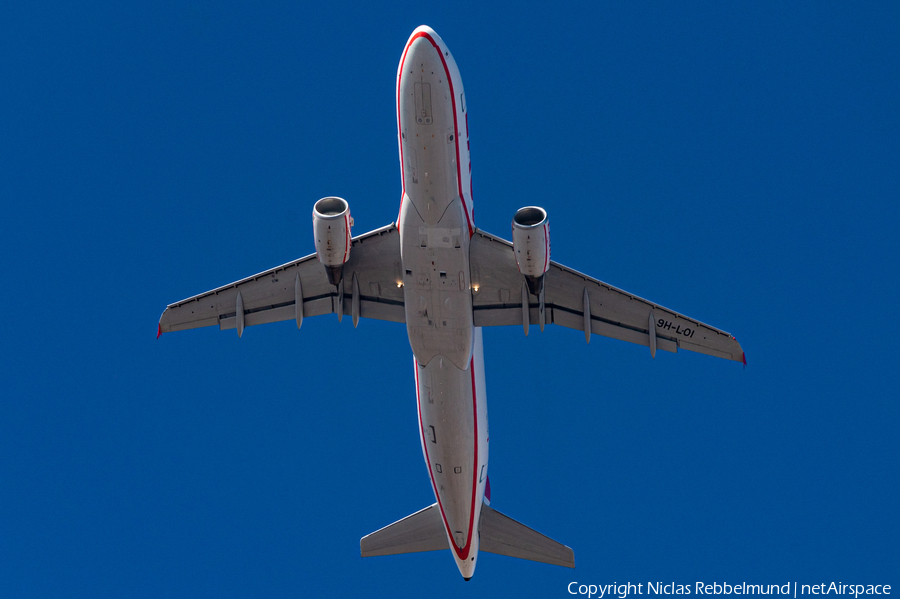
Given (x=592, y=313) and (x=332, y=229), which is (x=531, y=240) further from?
(x=332, y=229)

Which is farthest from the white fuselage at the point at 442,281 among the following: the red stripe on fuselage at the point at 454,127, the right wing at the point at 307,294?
the right wing at the point at 307,294

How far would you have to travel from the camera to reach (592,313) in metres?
39.8

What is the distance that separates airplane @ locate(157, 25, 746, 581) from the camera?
36000 mm

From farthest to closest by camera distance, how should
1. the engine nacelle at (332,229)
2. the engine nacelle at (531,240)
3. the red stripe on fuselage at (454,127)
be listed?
the engine nacelle at (332,229) < the engine nacelle at (531,240) < the red stripe on fuselage at (454,127)

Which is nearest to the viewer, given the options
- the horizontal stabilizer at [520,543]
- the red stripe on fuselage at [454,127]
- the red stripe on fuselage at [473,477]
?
the red stripe on fuselage at [454,127]

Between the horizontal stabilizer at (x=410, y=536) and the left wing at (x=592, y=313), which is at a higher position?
the left wing at (x=592, y=313)

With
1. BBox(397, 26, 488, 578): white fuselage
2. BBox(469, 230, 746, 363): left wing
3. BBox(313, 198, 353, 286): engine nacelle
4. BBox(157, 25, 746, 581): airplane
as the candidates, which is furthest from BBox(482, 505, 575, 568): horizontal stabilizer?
BBox(313, 198, 353, 286): engine nacelle

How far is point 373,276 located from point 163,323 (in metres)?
6.74

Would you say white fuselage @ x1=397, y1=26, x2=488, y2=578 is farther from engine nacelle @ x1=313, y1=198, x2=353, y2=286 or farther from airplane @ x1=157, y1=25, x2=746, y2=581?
engine nacelle @ x1=313, y1=198, x2=353, y2=286

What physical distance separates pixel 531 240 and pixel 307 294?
308 inches

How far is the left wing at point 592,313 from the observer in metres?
39.1

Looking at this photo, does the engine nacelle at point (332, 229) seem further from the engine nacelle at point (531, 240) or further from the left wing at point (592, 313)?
the engine nacelle at point (531, 240)

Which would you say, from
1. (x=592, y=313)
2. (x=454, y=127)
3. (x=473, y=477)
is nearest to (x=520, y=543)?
(x=473, y=477)

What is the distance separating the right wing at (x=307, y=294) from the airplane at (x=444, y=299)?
41 millimetres
